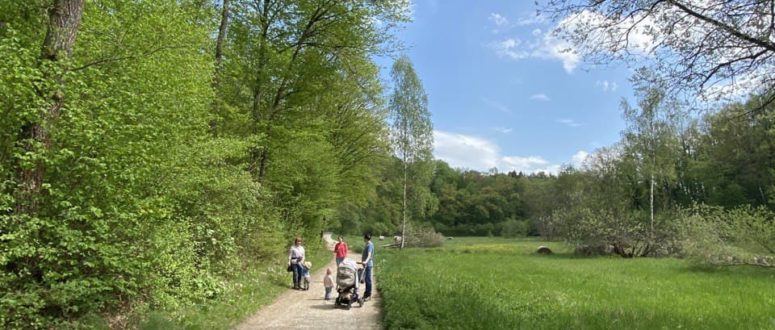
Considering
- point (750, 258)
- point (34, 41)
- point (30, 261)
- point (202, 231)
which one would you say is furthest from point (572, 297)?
point (750, 258)

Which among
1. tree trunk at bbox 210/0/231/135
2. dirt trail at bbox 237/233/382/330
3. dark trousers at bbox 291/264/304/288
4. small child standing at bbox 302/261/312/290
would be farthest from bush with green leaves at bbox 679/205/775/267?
tree trunk at bbox 210/0/231/135

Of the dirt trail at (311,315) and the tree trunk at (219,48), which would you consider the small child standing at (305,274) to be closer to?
the dirt trail at (311,315)

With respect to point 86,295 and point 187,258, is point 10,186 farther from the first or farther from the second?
point 187,258

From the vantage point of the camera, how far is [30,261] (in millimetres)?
6777

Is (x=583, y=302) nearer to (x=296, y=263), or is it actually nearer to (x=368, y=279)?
(x=368, y=279)

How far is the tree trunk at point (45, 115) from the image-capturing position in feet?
20.9

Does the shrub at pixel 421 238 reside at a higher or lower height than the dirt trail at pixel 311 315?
higher

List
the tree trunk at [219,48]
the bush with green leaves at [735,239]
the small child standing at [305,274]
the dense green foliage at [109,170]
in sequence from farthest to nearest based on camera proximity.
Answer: the bush with green leaves at [735,239] → the small child standing at [305,274] → the tree trunk at [219,48] → the dense green foliage at [109,170]

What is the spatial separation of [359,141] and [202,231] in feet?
76.1

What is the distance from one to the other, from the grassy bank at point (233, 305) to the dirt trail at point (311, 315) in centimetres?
28

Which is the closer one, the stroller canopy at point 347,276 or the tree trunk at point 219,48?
the stroller canopy at point 347,276

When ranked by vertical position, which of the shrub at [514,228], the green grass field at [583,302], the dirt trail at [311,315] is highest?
the shrub at [514,228]

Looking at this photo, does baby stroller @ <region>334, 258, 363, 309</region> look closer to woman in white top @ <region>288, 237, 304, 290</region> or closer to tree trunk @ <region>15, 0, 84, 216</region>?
woman in white top @ <region>288, 237, 304, 290</region>

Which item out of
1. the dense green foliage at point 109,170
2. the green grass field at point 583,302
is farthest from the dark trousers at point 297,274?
the green grass field at point 583,302
